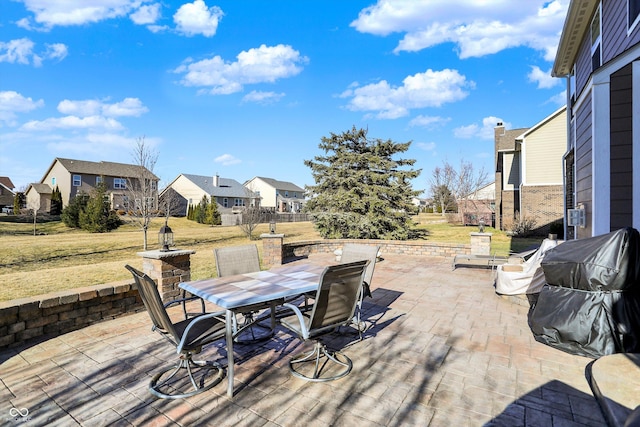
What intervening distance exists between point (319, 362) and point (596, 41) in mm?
9413

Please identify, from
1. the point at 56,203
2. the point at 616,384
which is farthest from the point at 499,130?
the point at 56,203

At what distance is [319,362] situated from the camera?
3.25 meters

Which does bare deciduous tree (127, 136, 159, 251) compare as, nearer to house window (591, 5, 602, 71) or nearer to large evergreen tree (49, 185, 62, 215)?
house window (591, 5, 602, 71)

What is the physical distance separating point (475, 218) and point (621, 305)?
997 inches

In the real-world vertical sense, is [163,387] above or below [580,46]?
below

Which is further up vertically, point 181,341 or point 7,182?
point 7,182

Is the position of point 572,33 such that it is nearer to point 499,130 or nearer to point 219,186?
point 499,130

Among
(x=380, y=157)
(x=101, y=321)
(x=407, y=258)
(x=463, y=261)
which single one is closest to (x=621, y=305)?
(x=463, y=261)

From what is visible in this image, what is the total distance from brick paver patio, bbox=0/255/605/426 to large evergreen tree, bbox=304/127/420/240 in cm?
1030

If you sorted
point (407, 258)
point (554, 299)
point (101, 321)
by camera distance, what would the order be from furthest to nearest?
point (407, 258), point (101, 321), point (554, 299)

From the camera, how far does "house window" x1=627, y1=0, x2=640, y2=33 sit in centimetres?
506

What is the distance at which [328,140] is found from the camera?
1538 cm

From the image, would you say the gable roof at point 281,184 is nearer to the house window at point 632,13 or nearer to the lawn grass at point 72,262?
the lawn grass at point 72,262

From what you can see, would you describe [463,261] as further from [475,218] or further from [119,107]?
[119,107]
